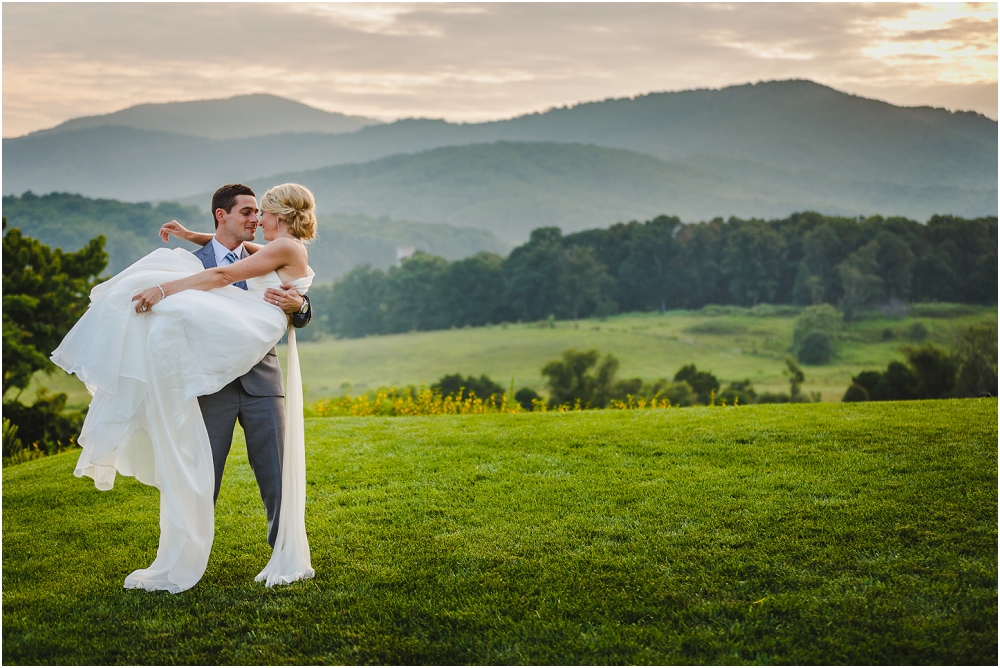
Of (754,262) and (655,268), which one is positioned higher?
(754,262)

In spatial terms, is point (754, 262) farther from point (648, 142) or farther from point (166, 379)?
point (648, 142)

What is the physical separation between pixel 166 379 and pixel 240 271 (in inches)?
28.8

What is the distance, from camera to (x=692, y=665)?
3.62 meters

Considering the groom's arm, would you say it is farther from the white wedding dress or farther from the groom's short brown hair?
the groom's short brown hair

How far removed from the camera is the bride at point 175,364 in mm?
4418

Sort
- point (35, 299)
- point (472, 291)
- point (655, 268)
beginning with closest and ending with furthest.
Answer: point (35, 299) → point (655, 268) → point (472, 291)

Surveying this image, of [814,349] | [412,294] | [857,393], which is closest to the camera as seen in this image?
[857,393]

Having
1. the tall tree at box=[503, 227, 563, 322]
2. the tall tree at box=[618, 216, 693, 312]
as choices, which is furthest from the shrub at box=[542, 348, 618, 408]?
the tall tree at box=[503, 227, 563, 322]

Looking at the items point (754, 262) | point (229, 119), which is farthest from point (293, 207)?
point (229, 119)

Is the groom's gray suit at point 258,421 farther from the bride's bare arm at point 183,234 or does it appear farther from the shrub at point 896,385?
the shrub at point 896,385

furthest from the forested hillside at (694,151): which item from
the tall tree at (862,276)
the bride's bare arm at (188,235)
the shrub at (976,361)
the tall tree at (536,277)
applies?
the bride's bare arm at (188,235)

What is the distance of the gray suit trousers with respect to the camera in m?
4.62

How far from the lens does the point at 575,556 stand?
5047 millimetres

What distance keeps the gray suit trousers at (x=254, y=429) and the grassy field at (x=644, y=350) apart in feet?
169
